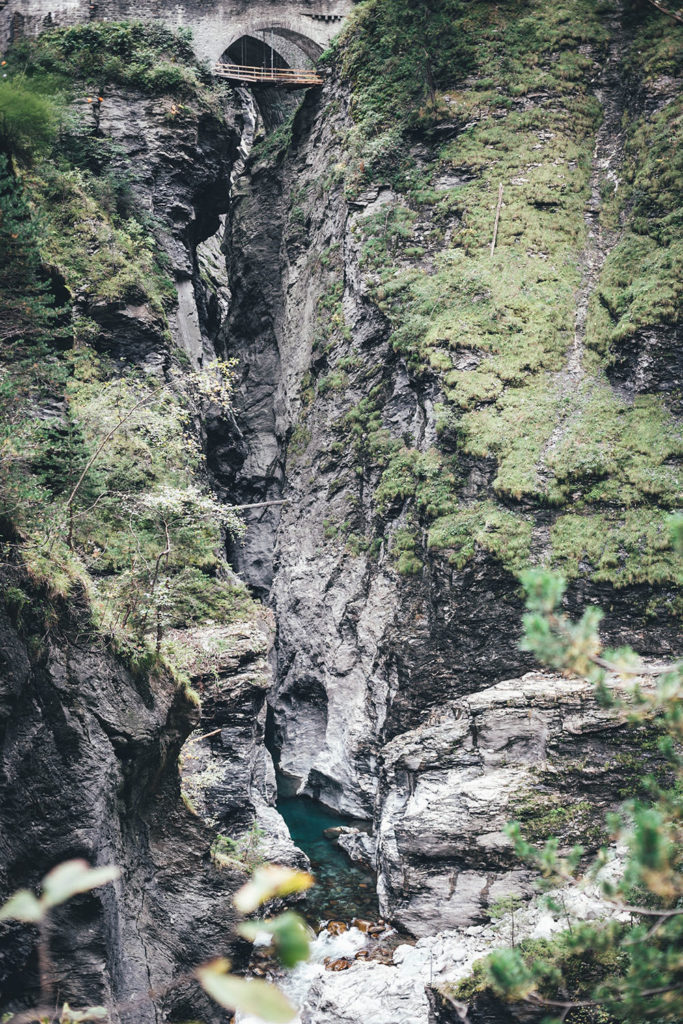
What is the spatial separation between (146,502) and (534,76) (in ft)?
64.7

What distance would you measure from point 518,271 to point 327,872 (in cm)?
1666

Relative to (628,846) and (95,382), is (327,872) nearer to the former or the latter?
(95,382)

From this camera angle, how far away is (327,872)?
1653 cm

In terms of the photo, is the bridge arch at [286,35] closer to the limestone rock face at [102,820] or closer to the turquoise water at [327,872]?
the limestone rock face at [102,820]

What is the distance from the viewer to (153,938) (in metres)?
9.81

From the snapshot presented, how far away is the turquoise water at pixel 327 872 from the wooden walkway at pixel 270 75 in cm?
2527

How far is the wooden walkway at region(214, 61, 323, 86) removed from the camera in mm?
25406

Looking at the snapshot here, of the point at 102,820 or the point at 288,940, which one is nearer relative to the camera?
the point at 288,940

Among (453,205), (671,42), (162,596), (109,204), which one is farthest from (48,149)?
(671,42)

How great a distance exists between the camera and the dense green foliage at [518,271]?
15672mm

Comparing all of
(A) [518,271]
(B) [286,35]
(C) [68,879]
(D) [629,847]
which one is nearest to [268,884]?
(C) [68,879]

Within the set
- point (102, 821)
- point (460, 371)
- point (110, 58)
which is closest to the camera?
point (102, 821)

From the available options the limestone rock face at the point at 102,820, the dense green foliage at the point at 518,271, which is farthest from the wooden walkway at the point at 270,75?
the limestone rock face at the point at 102,820

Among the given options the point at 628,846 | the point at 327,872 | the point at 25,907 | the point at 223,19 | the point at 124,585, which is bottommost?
the point at 327,872
